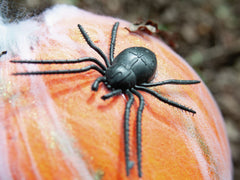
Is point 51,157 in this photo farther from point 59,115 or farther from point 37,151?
point 59,115

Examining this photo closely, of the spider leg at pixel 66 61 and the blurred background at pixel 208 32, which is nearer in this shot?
the spider leg at pixel 66 61

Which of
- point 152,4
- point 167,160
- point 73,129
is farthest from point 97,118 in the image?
point 152,4

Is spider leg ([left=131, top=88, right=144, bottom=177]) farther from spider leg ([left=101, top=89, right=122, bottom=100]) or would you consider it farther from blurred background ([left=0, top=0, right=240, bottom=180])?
blurred background ([left=0, top=0, right=240, bottom=180])

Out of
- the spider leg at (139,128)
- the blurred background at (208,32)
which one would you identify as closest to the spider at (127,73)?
the spider leg at (139,128)

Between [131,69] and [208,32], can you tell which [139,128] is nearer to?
[131,69]

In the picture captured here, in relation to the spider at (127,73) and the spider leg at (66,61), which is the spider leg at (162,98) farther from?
the spider leg at (66,61)

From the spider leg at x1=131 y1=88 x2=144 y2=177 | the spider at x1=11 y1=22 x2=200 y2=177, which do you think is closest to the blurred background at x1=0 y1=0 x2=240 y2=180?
the spider at x1=11 y1=22 x2=200 y2=177

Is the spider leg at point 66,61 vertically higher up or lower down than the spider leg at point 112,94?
higher up
